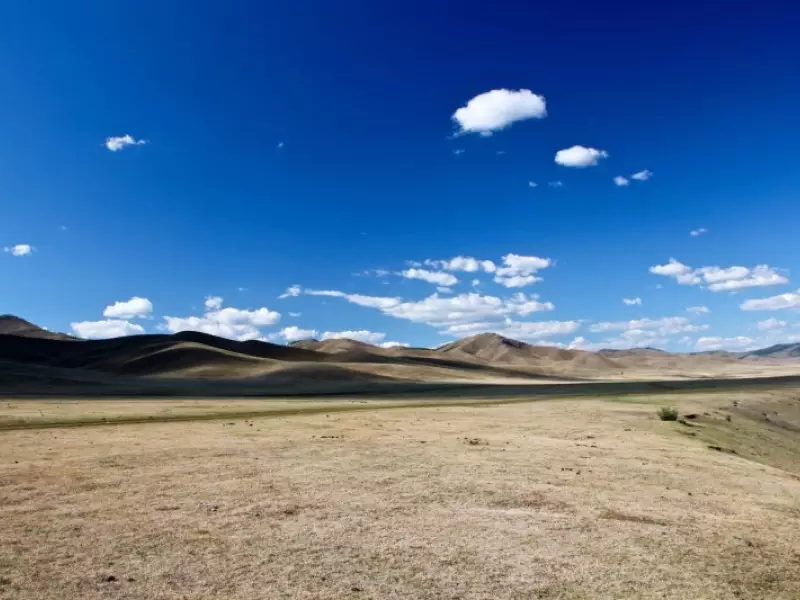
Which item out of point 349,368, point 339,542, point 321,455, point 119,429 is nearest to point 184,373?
point 349,368

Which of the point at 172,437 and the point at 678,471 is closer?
the point at 678,471

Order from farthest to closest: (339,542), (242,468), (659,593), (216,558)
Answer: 1. (242,468)
2. (339,542)
3. (216,558)
4. (659,593)

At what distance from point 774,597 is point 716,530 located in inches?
110

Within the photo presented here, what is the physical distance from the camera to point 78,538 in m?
10.0

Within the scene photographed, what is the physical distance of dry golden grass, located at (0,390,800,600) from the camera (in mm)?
8445

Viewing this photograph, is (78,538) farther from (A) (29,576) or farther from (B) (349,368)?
(B) (349,368)

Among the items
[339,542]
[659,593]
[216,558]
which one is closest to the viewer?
[659,593]

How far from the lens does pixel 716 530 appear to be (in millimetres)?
11023

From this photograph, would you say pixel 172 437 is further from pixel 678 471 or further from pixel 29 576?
pixel 678 471

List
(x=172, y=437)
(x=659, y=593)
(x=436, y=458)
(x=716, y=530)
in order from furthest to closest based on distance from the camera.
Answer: (x=172, y=437), (x=436, y=458), (x=716, y=530), (x=659, y=593)

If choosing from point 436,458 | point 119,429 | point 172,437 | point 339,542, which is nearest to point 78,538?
point 339,542

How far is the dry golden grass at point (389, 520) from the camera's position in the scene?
8.45 meters

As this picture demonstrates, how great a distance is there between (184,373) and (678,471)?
419 feet

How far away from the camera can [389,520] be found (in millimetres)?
11266
